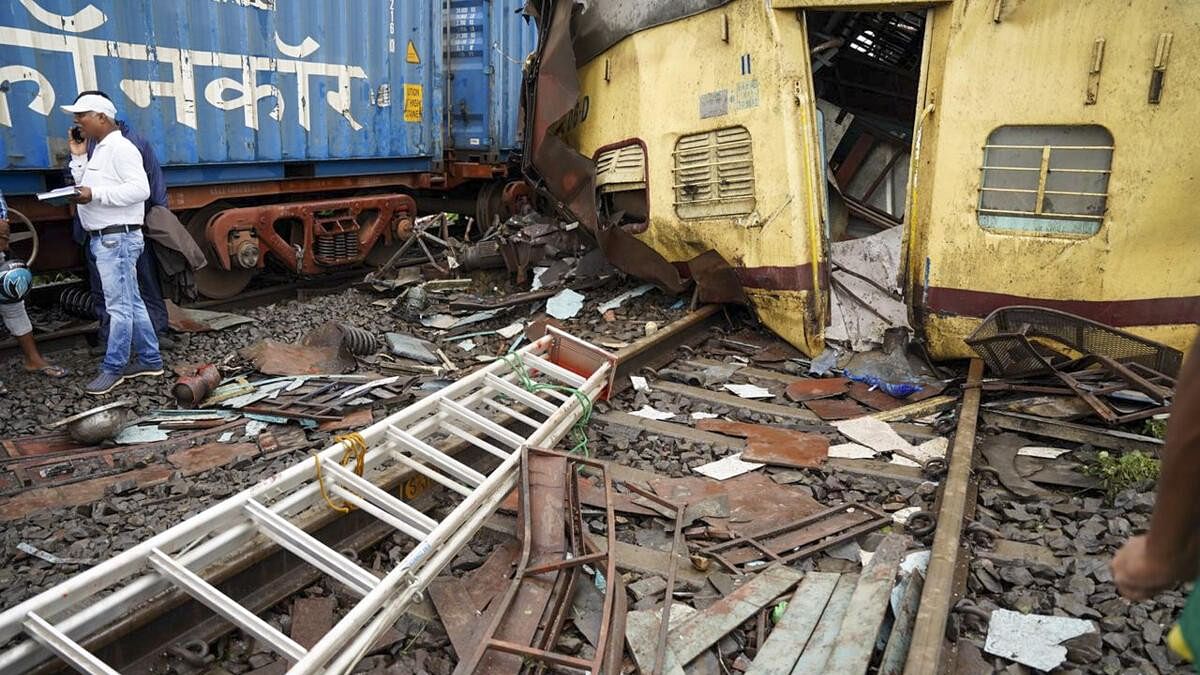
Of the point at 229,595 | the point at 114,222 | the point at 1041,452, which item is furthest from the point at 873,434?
the point at 114,222

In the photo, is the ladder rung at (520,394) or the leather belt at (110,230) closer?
the ladder rung at (520,394)

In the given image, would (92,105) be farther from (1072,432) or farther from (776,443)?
(1072,432)

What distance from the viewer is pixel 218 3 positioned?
6996 mm

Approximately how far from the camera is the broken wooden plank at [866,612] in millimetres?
2619

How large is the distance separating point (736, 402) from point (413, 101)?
5.75 metres

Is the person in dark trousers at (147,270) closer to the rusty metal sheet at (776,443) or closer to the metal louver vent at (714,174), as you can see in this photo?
the metal louver vent at (714,174)

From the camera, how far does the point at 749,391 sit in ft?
17.8

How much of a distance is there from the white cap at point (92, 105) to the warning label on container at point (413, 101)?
13.2ft

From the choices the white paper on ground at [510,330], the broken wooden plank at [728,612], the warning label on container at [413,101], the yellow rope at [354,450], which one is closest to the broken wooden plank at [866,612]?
the broken wooden plank at [728,612]

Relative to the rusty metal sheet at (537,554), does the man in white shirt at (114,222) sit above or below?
above

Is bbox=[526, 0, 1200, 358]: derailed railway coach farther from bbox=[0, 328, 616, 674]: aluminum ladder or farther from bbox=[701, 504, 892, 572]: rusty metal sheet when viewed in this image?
bbox=[0, 328, 616, 674]: aluminum ladder

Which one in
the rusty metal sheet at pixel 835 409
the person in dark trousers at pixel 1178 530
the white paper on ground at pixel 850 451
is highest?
the person in dark trousers at pixel 1178 530

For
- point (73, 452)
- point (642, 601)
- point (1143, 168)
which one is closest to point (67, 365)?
point (73, 452)

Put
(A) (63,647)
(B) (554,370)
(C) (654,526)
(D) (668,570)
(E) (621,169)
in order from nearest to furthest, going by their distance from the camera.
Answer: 1. (A) (63,647)
2. (D) (668,570)
3. (C) (654,526)
4. (B) (554,370)
5. (E) (621,169)
